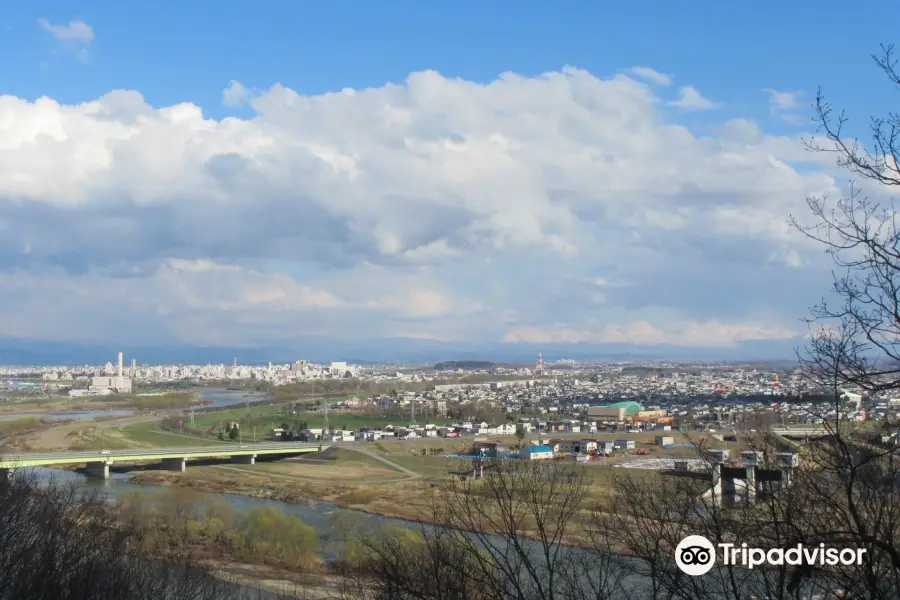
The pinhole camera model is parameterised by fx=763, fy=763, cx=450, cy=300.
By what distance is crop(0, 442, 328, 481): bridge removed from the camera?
1764cm

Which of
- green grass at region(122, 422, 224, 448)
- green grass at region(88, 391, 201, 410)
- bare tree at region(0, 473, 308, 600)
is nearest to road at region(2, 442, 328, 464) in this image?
green grass at region(122, 422, 224, 448)

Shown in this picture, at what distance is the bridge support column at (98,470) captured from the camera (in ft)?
58.6

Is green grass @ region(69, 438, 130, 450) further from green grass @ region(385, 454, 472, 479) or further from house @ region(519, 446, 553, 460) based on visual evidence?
house @ region(519, 446, 553, 460)

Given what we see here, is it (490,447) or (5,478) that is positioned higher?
(5,478)

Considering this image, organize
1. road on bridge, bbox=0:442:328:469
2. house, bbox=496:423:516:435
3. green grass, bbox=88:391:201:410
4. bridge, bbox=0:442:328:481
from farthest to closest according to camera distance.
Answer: green grass, bbox=88:391:201:410, house, bbox=496:423:516:435, bridge, bbox=0:442:328:481, road on bridge, bbox=0:442:328:469

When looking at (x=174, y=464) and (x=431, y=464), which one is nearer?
(x=431, y=464)

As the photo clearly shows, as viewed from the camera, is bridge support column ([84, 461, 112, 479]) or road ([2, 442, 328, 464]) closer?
road ([2, 442, 328, 464])

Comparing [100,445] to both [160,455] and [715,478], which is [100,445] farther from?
[715,478]

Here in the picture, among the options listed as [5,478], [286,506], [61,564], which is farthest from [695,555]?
[286,506]

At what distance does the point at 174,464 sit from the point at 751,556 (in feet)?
64.2

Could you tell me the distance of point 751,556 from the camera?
2131 millimetres

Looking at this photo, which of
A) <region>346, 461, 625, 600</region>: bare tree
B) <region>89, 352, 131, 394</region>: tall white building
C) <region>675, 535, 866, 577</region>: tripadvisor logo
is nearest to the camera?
<region>675, 535, 866, 577</region>: tripadvisor logo

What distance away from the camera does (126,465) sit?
20.0 m

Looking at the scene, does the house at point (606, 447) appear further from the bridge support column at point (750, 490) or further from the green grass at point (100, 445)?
the bridge support column at point (750, 490)
